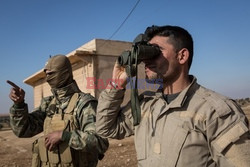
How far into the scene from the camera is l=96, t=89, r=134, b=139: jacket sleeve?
1641 millimetres

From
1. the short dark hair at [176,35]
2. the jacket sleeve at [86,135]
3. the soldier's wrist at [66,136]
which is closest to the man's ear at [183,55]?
the short dark hair at [176,35]

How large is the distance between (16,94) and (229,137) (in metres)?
2.12

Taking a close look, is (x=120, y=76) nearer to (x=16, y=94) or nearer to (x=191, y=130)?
(x=191, y=130)

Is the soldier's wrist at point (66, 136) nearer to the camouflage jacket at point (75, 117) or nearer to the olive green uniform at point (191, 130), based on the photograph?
the camouflage jacket at point (75, 117)

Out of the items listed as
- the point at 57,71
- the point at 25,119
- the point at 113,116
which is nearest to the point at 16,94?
the point at 25,119

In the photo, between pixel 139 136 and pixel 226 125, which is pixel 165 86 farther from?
pixel 226 125

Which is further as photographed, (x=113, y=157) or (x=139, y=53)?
(x=113, y=157)

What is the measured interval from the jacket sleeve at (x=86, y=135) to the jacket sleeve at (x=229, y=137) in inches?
48.4

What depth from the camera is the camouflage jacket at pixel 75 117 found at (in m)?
2.26

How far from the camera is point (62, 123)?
8.07 feet

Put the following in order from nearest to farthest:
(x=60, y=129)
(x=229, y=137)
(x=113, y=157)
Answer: (x=229, y=137) → (x=60, y=129) → (x=113, y=157)

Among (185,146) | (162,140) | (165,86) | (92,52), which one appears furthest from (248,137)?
(92,52)

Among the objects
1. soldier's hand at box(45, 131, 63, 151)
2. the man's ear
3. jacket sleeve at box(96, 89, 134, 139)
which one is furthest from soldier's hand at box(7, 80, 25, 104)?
the man's ear

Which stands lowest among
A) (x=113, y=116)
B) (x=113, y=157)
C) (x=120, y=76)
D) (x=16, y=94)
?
(x=113, y=157)
